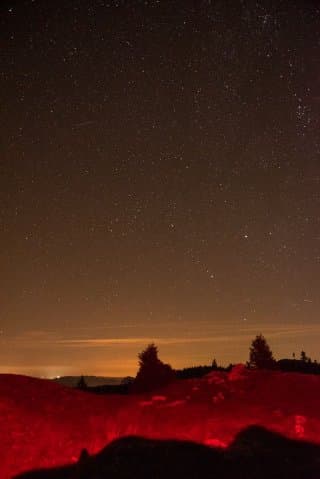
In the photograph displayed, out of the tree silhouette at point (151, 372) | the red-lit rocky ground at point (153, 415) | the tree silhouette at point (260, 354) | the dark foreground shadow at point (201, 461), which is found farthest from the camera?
the tree silhouette at point (260, 354)

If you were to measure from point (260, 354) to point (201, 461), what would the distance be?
1313 inches

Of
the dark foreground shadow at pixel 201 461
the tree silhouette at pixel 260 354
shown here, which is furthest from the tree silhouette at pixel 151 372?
the dark foreground shadow at pixel 201 461

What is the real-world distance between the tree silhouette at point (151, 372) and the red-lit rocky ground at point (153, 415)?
55.0 feet

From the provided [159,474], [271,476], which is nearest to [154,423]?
[159,474]

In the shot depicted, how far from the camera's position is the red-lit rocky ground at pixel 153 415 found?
1852 cm

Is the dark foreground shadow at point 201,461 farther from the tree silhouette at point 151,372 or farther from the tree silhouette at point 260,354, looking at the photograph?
the tree silhouette at point 260,354

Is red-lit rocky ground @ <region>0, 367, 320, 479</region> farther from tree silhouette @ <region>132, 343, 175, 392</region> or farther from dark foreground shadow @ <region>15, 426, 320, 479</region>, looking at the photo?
tree silhouette @ <region>132, 343, 175, 392</region>

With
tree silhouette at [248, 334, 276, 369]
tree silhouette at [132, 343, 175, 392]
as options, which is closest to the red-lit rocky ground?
tree silhouette at [132, 343, 175, 392]

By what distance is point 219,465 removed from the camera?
16.7 metres

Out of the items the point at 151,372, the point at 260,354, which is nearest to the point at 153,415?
the point at 151,372

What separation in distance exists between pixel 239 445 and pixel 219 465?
3.85 feet

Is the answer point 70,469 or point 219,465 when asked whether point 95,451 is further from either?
point 219,465

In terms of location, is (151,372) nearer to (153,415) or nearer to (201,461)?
(153,415)

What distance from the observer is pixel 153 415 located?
2005 cm
